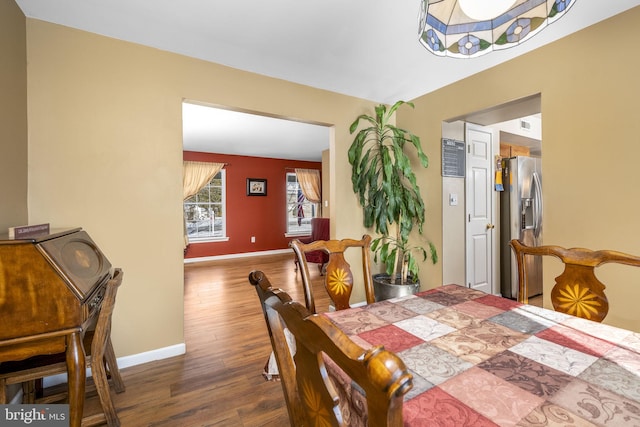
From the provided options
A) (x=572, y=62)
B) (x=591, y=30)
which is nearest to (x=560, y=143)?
(x=572, y=62)

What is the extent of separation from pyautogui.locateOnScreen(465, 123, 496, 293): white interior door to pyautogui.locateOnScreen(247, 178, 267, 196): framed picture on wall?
4.74 meters

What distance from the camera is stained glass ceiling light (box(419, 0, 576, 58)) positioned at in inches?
40.1

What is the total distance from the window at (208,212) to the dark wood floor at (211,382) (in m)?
3.20

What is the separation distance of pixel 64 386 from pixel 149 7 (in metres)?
2.53

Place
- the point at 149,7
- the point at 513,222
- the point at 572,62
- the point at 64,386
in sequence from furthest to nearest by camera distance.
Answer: the point at 513,222 → the point at 572,62 → the point at 64,386 → the point at 149,7

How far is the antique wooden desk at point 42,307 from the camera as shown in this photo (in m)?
1.13

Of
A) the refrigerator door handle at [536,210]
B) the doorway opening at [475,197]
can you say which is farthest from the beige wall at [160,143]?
the refrigerator door handle at [536,210]

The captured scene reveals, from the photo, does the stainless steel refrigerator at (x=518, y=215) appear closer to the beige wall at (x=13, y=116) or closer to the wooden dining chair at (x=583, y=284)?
the wooden dining chair at (x=583, y=284)

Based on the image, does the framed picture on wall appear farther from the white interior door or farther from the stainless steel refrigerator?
the stainless steel refrigerator

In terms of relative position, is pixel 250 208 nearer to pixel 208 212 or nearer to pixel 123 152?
pixel 208 212

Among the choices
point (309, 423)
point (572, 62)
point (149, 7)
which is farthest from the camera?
point (572, 62)

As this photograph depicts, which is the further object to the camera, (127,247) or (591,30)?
(127,247)

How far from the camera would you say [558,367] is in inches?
29.8

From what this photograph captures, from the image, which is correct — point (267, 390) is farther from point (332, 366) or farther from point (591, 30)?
point (591, 30)
